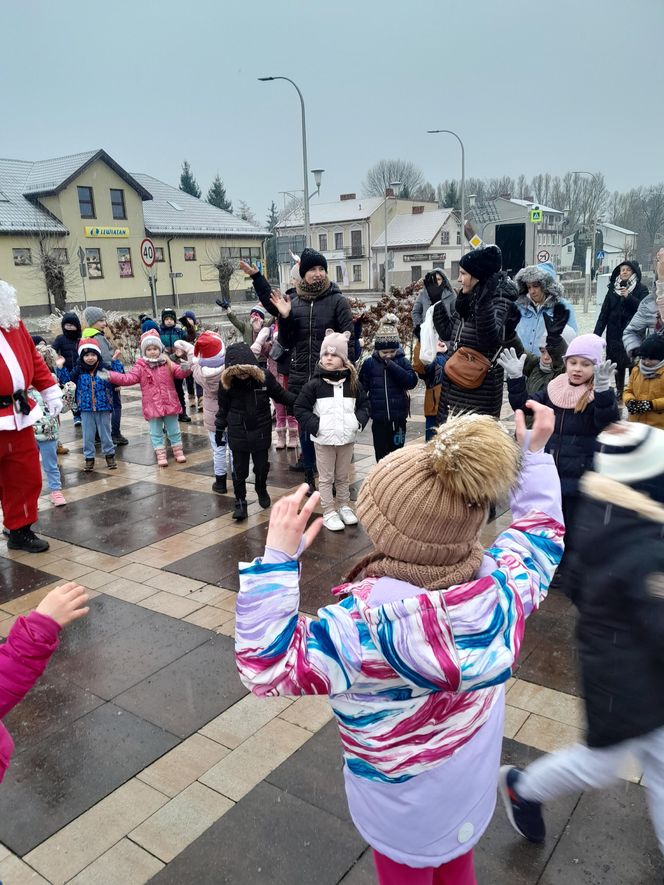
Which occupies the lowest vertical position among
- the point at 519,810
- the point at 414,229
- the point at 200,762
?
the point at 200,762

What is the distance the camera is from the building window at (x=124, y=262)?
4147cm

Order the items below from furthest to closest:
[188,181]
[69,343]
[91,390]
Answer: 1. [188,181]
2. [69,343]
3. [91,390]

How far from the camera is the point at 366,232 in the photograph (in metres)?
63.3

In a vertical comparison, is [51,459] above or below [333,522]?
above

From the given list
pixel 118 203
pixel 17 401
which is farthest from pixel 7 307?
pixel 118 203

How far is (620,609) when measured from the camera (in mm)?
1815

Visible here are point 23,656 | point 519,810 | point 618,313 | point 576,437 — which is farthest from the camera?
point 618,313

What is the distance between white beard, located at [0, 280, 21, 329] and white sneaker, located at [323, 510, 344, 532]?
10.3ft

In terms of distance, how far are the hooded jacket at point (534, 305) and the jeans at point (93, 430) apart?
5227 mm

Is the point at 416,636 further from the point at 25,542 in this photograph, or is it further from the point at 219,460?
the point at 219,460

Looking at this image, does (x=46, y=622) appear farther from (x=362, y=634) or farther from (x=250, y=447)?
(x=250, y=447)

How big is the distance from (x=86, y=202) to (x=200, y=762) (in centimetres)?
4260

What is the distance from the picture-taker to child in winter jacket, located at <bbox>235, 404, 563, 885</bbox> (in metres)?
1.47

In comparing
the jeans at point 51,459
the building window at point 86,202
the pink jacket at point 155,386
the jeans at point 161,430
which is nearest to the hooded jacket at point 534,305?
the pink jacket at point 155,386
